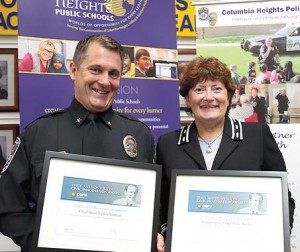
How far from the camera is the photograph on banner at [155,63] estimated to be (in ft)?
9.16

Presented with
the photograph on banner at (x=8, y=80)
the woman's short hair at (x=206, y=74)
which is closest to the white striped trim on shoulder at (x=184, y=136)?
the woman's short hair at (x=206, y=74)

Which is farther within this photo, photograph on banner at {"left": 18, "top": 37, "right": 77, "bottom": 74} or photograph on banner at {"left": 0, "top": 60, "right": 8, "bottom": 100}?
photograph on banner at {"left": 0, "top": 60, "right": 8, "bottom": 100}

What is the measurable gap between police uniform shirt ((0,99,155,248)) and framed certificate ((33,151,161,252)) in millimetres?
→ 102

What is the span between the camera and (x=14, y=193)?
1.63 meters

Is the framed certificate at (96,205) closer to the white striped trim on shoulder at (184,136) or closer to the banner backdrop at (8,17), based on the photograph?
the white striped trim on shoulder at (184,136)

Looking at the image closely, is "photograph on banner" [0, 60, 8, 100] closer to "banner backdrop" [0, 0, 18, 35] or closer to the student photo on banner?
"banner backdrop" [0, 0, 18, 35]

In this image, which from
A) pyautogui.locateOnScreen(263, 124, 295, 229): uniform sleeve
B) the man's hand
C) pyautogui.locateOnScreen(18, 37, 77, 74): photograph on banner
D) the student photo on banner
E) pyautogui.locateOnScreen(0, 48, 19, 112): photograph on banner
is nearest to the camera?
the man's hand

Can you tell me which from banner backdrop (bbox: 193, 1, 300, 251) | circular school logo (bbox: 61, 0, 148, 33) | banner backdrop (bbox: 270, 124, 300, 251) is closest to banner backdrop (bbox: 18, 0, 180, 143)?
circular school logo (bbox: 61, 0, 148, 33)

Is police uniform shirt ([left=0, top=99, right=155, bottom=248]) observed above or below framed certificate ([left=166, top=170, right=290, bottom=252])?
above

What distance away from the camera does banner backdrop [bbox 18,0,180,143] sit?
2.47 metres

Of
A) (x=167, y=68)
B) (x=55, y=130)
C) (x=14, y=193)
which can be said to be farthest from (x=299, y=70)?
(x=14, y=193)

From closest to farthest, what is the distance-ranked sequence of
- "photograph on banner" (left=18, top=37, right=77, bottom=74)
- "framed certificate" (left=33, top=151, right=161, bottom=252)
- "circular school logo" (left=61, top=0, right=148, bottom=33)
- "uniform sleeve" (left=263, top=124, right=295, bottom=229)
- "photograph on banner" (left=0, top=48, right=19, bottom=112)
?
1. "framed certificate" (left=33, top=151, right=161, bottom=252)
2. "uniform sleeve" (left=263, top=124, right=295, bottom=229)
3. "photograph on banner" (left=18, top=37, right=77, bottom=74)
4. "circular school logo" (left=61, top=0, right=148, bottom=33)
5. "photograph on banner" (left=0, top=48, right=19, bottom=112)

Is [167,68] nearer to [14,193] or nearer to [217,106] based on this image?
[217,106]

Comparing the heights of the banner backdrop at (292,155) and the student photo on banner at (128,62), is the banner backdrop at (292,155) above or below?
below
